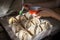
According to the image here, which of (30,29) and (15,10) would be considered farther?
(15,10)

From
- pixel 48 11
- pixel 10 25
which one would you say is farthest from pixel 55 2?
pixel 10 25

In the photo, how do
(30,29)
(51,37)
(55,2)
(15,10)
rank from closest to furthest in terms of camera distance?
(51,37) → (30,29) → (55,2) → (15,10)

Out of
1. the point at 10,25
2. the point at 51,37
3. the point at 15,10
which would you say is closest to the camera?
the point at 51,37

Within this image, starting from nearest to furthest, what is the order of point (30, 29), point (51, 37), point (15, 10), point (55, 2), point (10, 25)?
point (51, 37) < point (30, 29) < point (10, 25) < point (55, 2) < point (15, 10)

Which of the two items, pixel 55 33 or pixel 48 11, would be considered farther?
pixel 48 11

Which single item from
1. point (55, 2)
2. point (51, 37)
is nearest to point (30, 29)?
point (51, 37)

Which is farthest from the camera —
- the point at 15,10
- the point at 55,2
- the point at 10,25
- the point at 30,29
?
the point at 15,10

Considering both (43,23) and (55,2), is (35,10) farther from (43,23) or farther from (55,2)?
(55,2)

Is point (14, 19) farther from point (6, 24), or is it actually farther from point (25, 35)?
point (25, 35)
